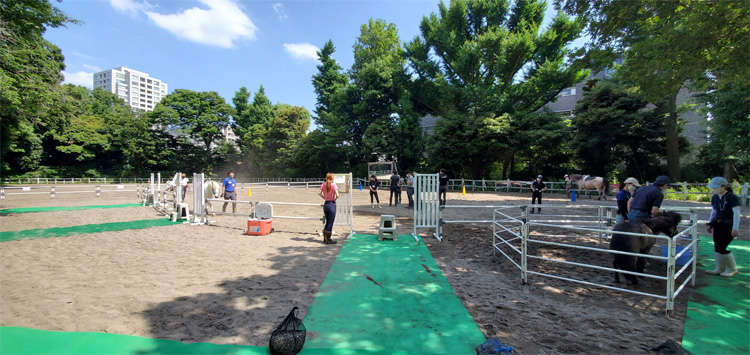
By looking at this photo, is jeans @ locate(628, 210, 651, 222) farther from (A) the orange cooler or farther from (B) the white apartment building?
(B) the white apartment building

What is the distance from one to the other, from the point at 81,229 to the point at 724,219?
49.3ft

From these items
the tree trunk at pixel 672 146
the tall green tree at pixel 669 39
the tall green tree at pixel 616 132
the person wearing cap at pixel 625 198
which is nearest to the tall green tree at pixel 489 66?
the tall green tree at pixel 616 132

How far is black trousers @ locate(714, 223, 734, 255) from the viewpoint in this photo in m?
4.87

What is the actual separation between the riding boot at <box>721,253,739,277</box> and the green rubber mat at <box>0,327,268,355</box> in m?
7.40

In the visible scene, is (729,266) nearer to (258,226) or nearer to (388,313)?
(388,313)

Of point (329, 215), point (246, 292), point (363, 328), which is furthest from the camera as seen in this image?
point (329, 215)

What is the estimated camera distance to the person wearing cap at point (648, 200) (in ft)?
16.7

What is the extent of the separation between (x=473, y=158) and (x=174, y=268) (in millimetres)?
25876

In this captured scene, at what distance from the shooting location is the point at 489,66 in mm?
27734

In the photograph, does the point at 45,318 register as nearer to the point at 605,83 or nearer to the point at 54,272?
the point at 54,272

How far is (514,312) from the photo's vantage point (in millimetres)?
3916

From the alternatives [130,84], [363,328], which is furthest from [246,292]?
[130,84]

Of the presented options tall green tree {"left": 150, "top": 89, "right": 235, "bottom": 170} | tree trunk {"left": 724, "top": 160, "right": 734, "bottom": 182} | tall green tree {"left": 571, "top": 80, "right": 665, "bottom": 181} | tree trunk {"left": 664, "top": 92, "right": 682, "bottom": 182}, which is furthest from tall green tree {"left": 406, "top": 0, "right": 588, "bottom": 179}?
tall green tree {"left": 150, "top": 89, "right": 235, "bottom": 170}

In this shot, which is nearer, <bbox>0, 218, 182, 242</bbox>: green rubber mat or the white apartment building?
<bbox>0, 218, 182, 242</bbox>: green rubber mat
